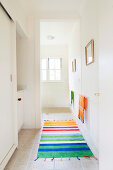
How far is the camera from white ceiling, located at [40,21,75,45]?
2797 millimetres

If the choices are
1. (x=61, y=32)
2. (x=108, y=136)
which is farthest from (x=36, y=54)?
(x=108, y=136)

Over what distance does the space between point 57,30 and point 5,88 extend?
253 centimetres

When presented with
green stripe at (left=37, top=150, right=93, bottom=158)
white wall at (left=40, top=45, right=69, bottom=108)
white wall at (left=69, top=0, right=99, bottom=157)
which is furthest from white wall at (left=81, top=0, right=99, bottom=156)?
white wall at (left=40, top=45, right=69, bottom=108)

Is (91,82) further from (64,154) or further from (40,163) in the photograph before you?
(40,163)

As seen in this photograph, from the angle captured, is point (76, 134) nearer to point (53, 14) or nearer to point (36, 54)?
point (36, 54)

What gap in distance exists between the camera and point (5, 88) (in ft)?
4.37

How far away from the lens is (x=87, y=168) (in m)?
1.27

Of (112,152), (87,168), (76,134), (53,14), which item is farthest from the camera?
(53,14)

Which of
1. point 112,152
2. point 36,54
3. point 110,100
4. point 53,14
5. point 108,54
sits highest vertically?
point 53,14


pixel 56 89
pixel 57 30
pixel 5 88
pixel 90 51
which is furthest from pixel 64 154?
pixel 57 30

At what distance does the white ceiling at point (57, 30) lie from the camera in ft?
9.18

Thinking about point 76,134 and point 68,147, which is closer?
point 68,147

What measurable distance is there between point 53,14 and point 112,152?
8.49 feet

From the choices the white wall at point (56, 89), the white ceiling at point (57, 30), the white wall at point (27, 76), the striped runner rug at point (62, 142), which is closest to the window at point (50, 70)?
the white wall at point (56, 89)
